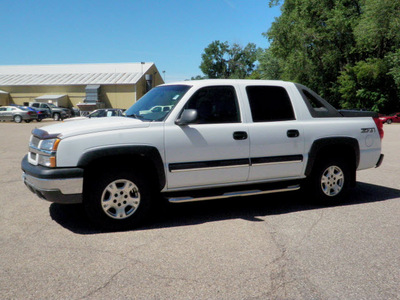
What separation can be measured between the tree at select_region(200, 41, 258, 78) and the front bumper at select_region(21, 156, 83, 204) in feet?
291

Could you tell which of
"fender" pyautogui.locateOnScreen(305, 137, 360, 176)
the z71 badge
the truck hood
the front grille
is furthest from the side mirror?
the z71 badge

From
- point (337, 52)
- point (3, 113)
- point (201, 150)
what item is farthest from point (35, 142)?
point (337, 52)

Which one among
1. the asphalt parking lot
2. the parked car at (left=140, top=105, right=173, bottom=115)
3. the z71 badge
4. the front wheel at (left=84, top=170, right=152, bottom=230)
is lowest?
the asphalt parking lot

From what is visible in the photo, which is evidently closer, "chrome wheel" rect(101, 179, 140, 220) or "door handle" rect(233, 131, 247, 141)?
"chrome wheel" rect(101, 179, 140, 220)

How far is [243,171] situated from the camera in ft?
16.1

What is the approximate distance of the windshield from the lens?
4.77m

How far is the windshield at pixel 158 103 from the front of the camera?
188 inches

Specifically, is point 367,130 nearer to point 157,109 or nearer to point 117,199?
point 157,109

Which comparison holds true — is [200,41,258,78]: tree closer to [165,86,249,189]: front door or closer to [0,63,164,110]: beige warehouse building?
[0,63,164,110]: beige warehouse building

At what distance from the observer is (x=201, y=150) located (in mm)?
4625

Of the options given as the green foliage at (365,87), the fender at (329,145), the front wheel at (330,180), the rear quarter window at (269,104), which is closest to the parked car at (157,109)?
the rear quarter window at (269,104)

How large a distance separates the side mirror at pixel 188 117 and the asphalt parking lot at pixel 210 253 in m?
1.31

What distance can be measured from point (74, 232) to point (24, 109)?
32467mm

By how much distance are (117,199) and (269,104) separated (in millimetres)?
2481
